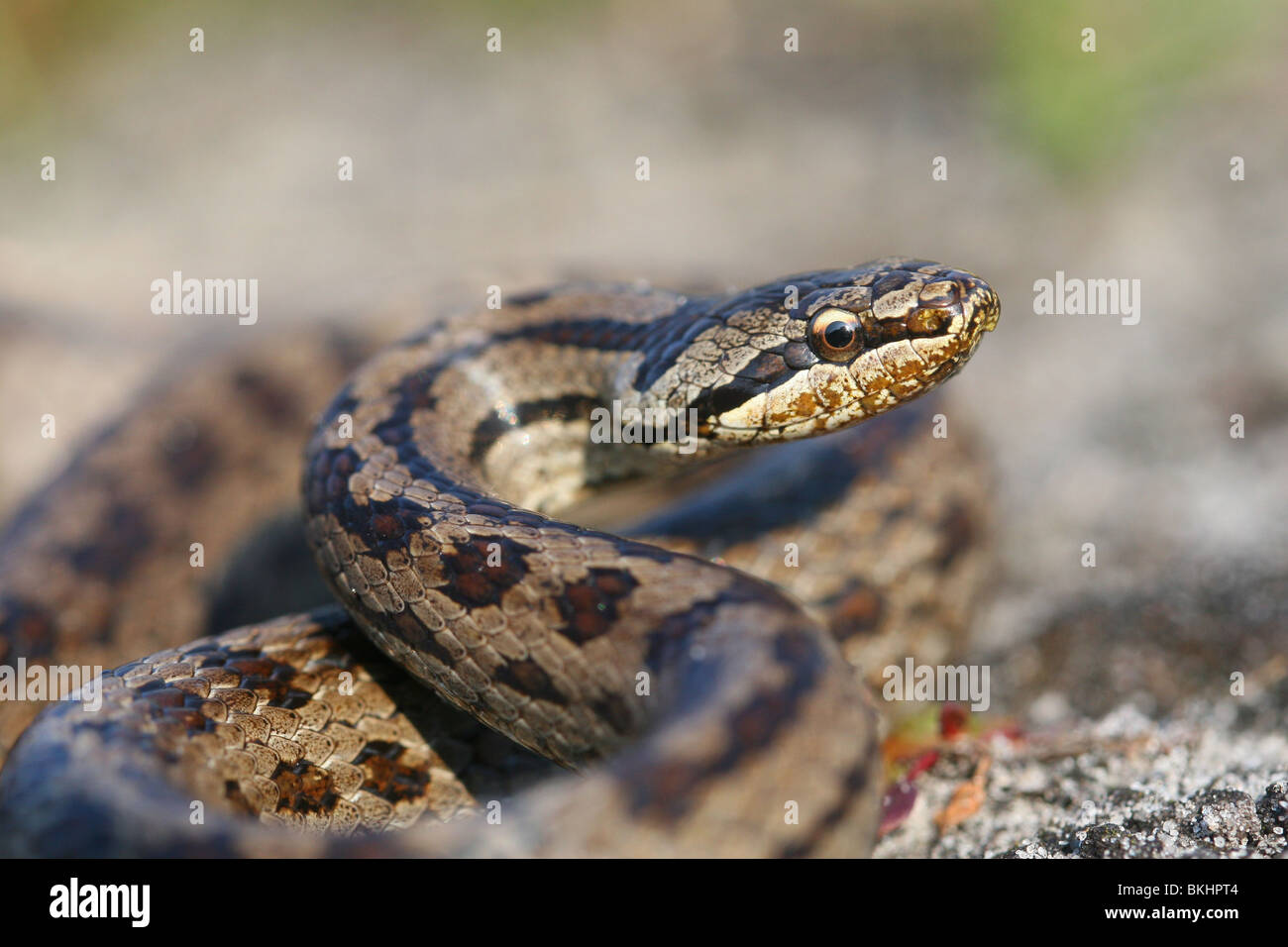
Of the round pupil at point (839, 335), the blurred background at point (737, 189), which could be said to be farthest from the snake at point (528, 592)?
the blurred background at point (737, 189)

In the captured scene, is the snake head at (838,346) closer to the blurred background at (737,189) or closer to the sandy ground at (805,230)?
the sandy ground at (805,230)

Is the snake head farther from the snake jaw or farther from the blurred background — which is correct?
the blurred background

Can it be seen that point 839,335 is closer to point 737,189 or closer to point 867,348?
point 867,348

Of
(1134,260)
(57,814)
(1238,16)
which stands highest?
(1238,16)

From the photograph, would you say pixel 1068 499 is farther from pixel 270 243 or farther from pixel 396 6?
pixel 396 6

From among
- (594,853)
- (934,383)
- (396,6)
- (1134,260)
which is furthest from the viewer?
(396,6)

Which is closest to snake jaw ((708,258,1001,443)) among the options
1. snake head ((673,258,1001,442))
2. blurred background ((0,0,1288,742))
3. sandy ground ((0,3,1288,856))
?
snake head ((673,258,1001,442))

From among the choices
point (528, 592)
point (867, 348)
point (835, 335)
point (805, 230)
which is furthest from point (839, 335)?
point (805, 230)

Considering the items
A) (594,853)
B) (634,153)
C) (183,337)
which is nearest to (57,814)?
(594,853)
